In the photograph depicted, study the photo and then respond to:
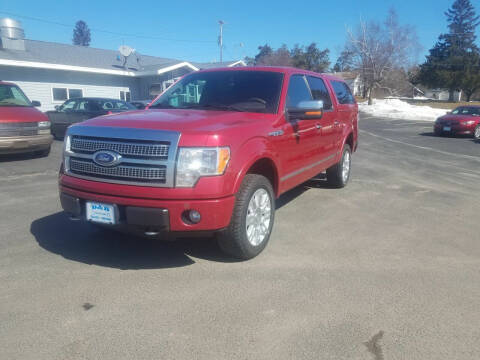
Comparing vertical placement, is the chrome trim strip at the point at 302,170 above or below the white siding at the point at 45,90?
below

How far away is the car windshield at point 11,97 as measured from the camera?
31.1ft

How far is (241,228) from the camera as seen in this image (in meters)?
3.57

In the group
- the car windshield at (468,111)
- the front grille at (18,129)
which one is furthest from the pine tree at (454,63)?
the front grille at (18,129)

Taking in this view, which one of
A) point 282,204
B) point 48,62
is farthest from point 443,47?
point 282,204

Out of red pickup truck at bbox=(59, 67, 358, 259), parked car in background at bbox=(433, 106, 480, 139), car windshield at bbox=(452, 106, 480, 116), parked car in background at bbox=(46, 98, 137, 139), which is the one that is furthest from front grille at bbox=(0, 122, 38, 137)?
car windshield at bbox=(452, 106, 480, 116)

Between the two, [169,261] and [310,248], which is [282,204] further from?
[169,261]

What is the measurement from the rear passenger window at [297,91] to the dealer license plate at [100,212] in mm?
2325

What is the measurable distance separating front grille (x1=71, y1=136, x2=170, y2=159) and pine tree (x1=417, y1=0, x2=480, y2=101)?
66.4 meters

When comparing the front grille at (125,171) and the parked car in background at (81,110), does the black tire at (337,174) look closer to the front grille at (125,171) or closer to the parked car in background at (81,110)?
the front grille at (125,171)

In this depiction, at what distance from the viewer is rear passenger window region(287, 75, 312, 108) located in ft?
15.3

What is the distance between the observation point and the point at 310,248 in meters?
4.23

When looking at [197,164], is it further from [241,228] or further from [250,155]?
[241,228]

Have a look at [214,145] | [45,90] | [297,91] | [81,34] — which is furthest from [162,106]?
[81,34]

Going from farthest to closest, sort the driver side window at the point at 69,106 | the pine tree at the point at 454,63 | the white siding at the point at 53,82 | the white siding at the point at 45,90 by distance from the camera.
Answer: the pine tree at the point at 454,63, the white siding at the point at 45,90, the white siding at the point at 53,82, the driver side window at the point at 69,106
